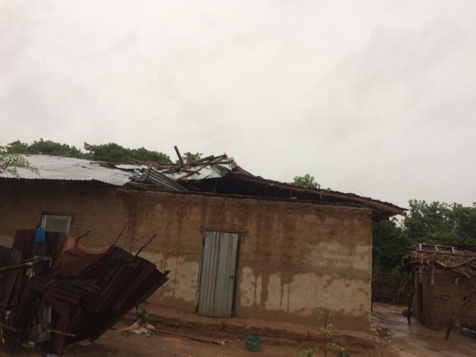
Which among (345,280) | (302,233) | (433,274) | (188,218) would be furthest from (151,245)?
(433,274)

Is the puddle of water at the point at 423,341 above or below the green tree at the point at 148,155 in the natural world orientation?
below

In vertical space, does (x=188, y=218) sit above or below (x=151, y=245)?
above

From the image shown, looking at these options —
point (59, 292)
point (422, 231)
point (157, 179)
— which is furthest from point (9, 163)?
point (422, 231)

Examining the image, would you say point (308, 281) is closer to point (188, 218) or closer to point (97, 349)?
point (188, 218)

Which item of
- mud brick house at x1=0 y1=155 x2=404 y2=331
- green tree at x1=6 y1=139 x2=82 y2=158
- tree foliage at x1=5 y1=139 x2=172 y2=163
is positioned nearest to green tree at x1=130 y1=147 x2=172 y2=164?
tree foliage at x1=5 y1=139 x2=172 y2=163

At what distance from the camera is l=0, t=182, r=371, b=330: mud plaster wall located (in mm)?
8211

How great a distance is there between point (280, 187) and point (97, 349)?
6040 millimetres

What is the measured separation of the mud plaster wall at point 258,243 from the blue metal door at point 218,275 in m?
0.15

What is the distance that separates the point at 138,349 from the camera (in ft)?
21.7

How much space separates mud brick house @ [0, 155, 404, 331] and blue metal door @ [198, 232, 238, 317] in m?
0.02

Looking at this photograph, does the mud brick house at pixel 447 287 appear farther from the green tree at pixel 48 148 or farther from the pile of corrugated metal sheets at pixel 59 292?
the green tree at pixel 48 148

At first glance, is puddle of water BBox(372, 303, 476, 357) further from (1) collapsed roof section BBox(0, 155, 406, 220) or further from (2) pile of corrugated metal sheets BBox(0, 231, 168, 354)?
(2) pile of corrugated metal sheets BBox(0, 231, 168, 354)

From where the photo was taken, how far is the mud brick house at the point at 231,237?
8242mm

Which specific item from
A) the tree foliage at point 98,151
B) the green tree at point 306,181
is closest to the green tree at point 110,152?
the tree foliage at point 98,151
